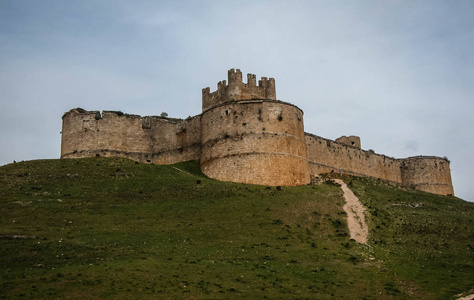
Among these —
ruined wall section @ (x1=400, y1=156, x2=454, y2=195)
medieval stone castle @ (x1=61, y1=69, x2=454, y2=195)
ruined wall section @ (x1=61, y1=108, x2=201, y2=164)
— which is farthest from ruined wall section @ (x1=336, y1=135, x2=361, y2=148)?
ruined wall section @ (x1=61, y1=108, x2=201, y2=164)

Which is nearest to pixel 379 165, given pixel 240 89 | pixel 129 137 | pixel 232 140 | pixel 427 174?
pixel 427 174

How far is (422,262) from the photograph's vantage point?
111 feet

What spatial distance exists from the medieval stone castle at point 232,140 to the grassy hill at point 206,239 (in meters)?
4.50

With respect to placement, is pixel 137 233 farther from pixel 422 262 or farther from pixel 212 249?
pixel 422 262

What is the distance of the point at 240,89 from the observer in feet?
194

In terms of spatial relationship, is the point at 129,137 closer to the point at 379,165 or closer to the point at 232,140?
the point at 232,140

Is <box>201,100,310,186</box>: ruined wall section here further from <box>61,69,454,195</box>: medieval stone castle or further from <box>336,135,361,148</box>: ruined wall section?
<box>336,135,361,148</box>: ruined wall section

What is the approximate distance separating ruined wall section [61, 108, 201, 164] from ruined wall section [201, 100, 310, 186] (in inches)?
214

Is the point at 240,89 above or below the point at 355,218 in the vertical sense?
above

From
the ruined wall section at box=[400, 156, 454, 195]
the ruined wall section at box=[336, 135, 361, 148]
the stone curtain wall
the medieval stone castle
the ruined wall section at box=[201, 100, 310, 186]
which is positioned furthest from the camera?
the ruined wall section at box=[400, 156, 454, 195]

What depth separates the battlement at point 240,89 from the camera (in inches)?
2327

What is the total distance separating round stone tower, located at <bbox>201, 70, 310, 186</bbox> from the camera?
53.3m

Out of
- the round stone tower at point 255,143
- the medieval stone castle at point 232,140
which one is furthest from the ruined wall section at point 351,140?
the round stone tower at point 255,143

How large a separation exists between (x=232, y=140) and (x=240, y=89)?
715 cm
